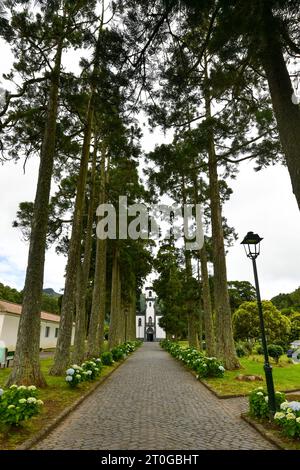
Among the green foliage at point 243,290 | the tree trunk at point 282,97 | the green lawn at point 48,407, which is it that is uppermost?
the green foliage at point 243,290

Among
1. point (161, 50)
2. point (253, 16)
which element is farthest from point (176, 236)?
point (253, 16)

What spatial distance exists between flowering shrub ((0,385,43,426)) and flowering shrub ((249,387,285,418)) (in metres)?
3.65

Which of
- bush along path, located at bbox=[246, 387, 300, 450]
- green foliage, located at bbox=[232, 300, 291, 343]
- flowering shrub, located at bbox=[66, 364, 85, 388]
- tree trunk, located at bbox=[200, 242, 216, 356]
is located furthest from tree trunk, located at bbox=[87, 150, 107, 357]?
green foliage, located at bbox=[232, 300, 291, 343]

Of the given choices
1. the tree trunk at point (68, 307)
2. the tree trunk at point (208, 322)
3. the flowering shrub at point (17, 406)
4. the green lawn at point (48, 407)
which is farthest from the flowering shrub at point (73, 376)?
the tree trunk at point (208, 322)

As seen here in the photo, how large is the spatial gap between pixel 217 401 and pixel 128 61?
7897 millimetres

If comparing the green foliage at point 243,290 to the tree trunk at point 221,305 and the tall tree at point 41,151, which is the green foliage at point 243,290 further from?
the tall tree at point 41,151

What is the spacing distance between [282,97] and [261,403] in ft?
16.7

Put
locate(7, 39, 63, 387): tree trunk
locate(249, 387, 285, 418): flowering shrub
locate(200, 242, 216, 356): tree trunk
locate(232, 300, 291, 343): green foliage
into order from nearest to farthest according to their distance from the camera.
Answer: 1. locate(249, 387, 285, 418): flowering shrub
2. locate(7, 39, 63, 387): tree trunk
3. locate(200, 242, 216, 356): tree trunk
4. locate(232, 300, 291, 343): green foliage

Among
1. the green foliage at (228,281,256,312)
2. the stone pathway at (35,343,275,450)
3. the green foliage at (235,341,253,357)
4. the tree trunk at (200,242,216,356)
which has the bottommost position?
the stone pathway at (35,343,275,450)

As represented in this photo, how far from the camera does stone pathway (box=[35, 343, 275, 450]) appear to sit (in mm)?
4258

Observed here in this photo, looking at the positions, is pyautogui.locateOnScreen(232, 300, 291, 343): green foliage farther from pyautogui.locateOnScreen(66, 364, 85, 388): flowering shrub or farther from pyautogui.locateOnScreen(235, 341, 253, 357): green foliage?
pyautogui.locateOnScreen(66, 364, 85, 388): flowering shrub

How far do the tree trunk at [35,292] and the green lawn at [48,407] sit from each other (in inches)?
21.1

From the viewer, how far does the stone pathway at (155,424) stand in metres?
4.26

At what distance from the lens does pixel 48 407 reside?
6105mm
